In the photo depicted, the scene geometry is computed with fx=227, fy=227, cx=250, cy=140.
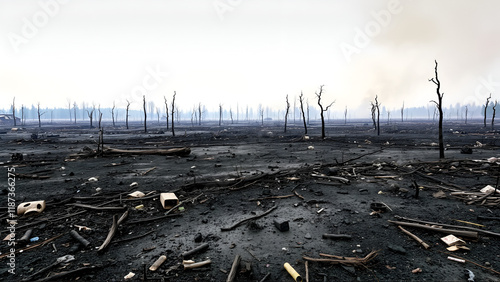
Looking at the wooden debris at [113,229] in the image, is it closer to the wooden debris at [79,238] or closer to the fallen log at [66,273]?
the wooden debris at [79,238]

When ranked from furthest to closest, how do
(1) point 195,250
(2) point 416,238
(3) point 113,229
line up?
(3) point 113,229
(2) point 416,238
(1) point 195,250

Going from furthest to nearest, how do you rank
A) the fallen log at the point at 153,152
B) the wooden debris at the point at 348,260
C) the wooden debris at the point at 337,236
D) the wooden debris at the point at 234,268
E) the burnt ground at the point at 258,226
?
the fallen log at the point at 153,152, the wooden debris at the point at 337,236, the wooden debris at the point at 348,260, the burnt ground at the point at 258,226, the wooden debris at the point at 234,268

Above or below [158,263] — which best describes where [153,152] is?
above

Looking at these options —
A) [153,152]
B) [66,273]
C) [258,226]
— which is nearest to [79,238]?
[66,273]

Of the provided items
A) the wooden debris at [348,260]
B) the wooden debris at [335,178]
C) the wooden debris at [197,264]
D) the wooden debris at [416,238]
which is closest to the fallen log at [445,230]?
the wooden debris at [416,238]

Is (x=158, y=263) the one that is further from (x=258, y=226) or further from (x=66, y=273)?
(x=258, y=226)

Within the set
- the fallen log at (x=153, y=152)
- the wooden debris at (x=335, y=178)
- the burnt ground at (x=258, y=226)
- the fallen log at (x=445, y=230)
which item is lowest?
the burnt ground at (x=258, y=226)

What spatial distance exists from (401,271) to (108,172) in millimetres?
13300

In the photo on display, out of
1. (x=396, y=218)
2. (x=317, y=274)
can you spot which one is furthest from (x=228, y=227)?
(x=396, y=218)

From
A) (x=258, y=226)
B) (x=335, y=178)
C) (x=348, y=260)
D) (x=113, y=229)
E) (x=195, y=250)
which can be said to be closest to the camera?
(x=348, y=260)

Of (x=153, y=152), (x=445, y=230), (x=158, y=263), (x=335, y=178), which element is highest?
(x=153, y=152)

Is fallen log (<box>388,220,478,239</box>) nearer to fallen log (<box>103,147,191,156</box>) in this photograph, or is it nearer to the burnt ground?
the burnt ground

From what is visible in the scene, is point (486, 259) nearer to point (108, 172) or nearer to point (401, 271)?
point (401, 271)

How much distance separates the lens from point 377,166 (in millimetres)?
12438
